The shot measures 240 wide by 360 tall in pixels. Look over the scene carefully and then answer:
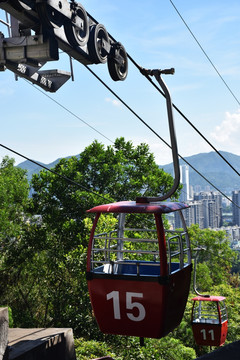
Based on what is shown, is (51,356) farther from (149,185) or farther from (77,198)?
(149,185)

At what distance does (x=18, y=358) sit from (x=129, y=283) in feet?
10.5

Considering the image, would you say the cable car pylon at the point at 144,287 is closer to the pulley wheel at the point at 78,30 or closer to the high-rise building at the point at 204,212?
the pulley wheel at the point at 78,30

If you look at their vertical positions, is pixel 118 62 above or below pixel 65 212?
above

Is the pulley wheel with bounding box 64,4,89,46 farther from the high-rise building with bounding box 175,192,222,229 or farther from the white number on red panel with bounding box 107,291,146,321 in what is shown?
the high-rise building with bounding box 175,192,222,229

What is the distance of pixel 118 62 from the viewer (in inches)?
293

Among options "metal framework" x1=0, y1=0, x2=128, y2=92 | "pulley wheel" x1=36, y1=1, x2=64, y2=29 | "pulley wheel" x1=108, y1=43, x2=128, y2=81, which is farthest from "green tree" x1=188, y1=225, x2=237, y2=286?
"pulley wheel" x1=36, y1=1, x2=64, y2=29

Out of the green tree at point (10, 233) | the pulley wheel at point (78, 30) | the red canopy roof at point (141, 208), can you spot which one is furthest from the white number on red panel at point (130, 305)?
the green tree at point (10, 233)

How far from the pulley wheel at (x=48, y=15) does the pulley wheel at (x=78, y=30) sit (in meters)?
0.26

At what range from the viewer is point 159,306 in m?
6.30

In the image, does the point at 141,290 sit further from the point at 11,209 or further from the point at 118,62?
the point at 11,209

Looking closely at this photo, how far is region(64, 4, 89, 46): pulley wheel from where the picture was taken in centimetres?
600

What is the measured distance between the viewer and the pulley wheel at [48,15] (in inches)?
212

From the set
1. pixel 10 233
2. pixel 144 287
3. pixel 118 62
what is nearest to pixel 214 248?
pixel 10 233

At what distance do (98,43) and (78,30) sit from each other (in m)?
0.71
